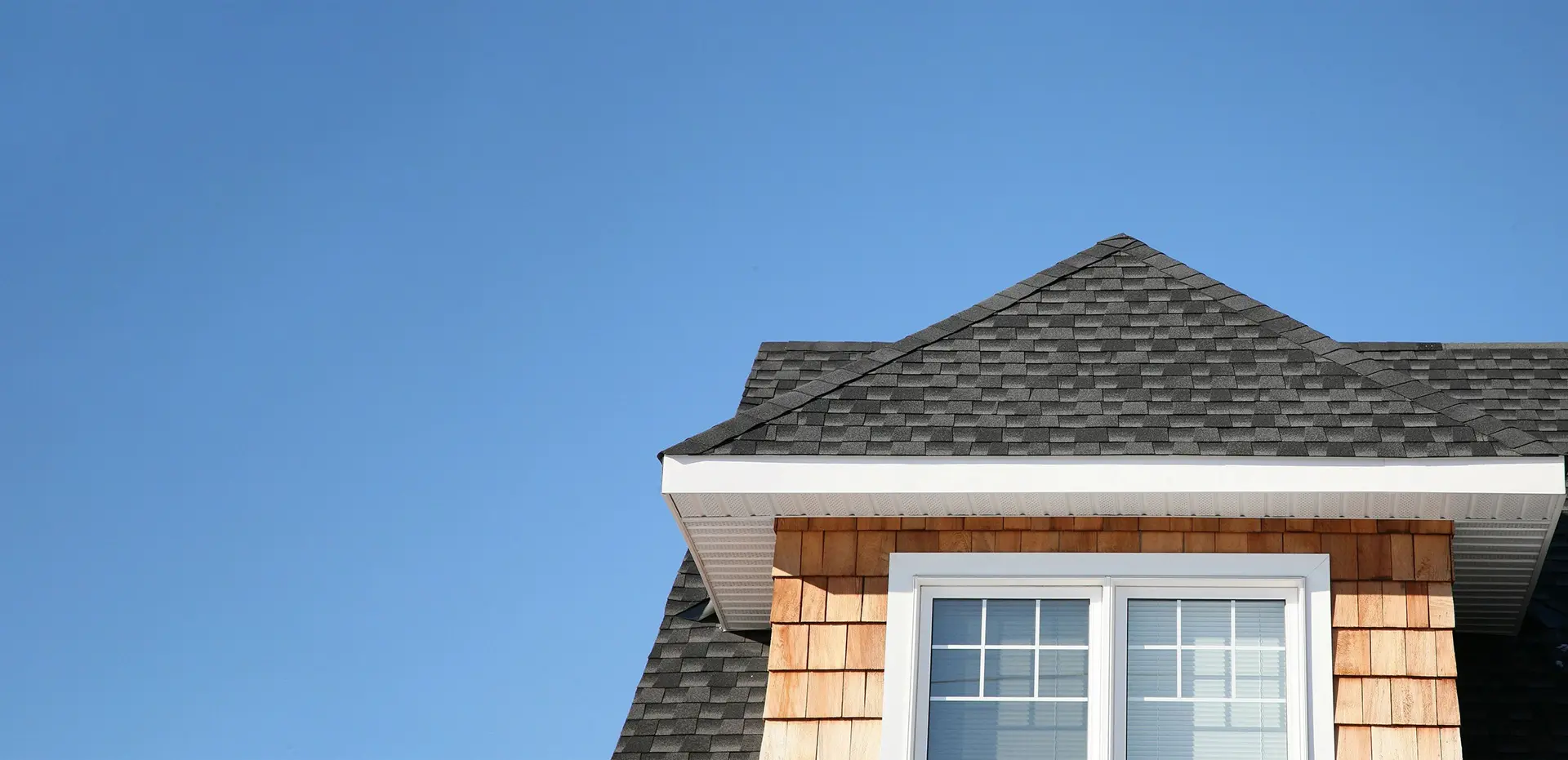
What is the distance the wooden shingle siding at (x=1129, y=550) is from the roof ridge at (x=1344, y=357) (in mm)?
486

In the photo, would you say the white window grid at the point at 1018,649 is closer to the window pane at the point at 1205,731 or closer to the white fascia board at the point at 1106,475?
the window pane at the point at 1205,731

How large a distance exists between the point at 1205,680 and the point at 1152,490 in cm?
85

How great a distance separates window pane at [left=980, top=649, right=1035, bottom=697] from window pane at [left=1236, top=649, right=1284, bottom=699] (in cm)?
88

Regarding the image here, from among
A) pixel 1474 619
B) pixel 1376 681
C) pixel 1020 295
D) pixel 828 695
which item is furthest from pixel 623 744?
pixel 1474 619

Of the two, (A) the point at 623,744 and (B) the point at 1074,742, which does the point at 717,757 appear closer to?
(A) the point at 623,744

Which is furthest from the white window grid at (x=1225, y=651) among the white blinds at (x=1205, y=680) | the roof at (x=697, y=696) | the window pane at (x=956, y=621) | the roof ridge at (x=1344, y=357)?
the roof at (x=697, y=696)

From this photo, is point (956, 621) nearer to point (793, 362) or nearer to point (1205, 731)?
point (1205, 731)

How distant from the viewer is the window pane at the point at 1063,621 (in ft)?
23.5

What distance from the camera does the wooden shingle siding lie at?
6848 millimetres

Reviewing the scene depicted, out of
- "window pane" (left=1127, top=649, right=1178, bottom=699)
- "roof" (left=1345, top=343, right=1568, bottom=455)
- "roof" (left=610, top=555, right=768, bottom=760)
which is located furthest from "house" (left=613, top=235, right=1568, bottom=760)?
"roof" (left=1345, top=343, right=1568, bottom=455)

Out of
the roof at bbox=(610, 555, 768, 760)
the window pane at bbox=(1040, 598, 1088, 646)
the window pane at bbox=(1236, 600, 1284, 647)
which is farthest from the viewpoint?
the roof at bbox=(610, 555, 768, 760)

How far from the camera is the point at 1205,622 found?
713cm

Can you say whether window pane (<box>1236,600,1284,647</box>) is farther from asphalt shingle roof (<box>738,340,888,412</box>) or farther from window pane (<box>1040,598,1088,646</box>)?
asphalt shingle roof (<box>738,340,888,412</box>)

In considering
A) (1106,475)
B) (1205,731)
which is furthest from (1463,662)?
(1106,475)
